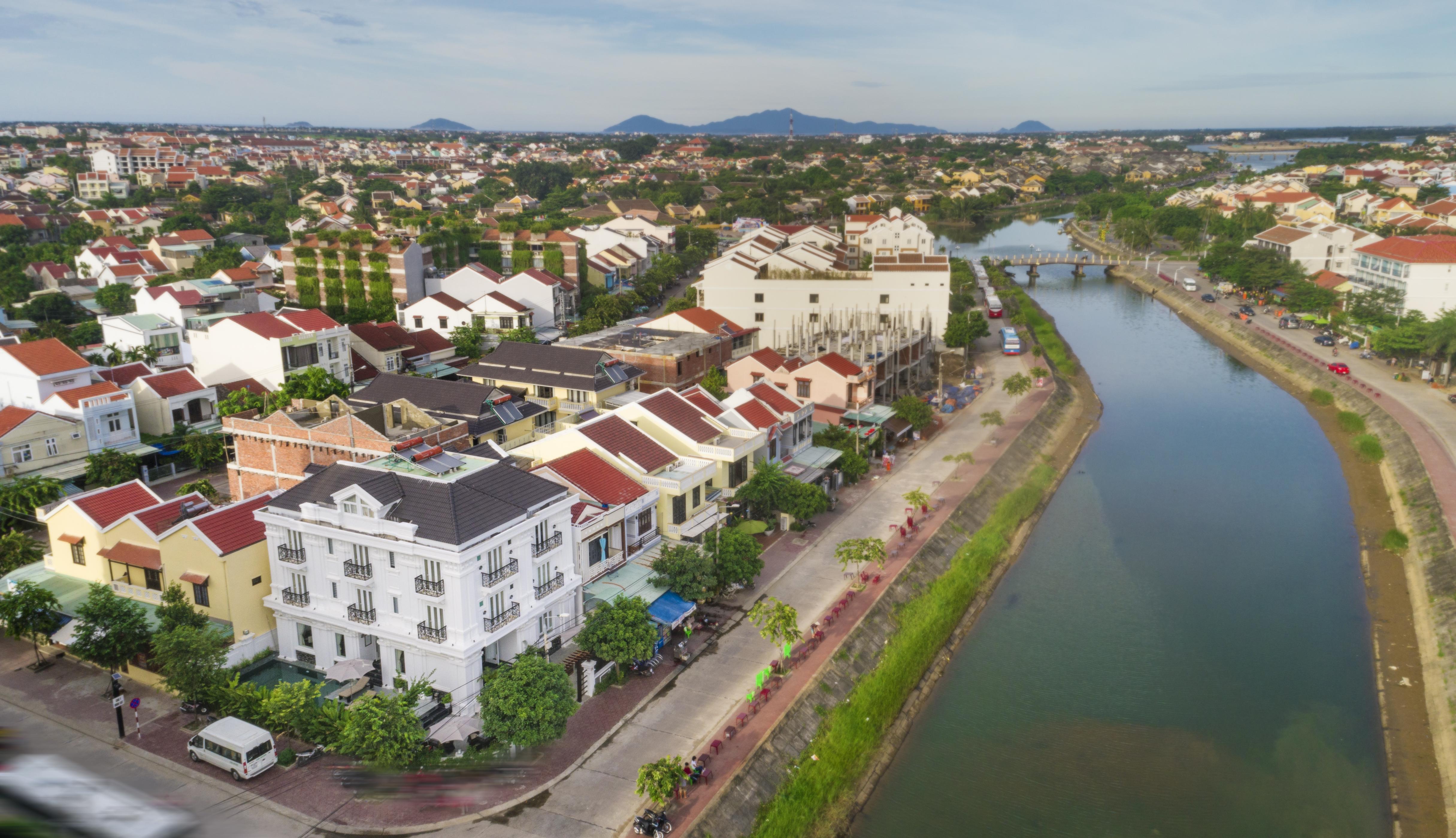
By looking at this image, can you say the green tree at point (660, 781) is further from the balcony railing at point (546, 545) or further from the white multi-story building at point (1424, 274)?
the white multi-story building at point (1424, 274)

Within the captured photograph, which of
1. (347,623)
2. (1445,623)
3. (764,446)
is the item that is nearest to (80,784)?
(347,623)

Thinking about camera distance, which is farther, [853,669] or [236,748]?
[853,669]

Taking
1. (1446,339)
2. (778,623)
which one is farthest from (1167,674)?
(1446,339)

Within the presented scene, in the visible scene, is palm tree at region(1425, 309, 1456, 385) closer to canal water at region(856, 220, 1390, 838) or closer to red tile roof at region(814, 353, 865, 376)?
canal water at region(856, 220, 1390, 838)

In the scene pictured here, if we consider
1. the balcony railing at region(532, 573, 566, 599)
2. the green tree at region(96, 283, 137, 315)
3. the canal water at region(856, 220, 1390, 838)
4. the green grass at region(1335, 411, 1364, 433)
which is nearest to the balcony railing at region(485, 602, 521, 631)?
the balcony railing at region(532, 573, 566, 599)

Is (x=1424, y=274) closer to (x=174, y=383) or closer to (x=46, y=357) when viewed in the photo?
(x=174, y=383)

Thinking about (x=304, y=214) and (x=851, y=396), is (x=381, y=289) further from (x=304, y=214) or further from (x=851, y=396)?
(x=304, y=214)
